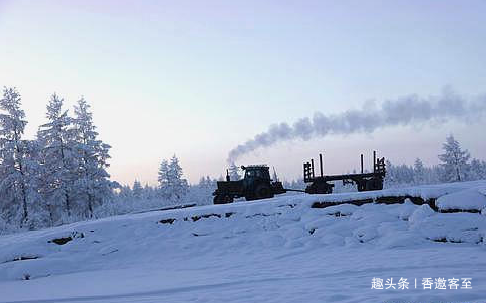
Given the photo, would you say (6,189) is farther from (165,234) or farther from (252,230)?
(252,230)

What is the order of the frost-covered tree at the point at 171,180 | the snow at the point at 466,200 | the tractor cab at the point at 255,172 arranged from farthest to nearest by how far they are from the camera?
the frost-covered tree at the point at 171,180 → the tractor cab at the point at 255,172 → the snow at the point at 466,200

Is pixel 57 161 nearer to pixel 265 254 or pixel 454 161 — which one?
pixel 265 254

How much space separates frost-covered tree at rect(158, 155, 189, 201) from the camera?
5150cm

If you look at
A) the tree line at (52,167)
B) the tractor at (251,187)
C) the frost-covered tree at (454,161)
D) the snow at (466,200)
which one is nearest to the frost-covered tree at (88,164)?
the tree line at (52,167)

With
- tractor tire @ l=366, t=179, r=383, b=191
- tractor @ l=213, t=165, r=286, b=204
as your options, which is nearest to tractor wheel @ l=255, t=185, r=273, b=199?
tractor @ l=213, t=165, r=286, b=204

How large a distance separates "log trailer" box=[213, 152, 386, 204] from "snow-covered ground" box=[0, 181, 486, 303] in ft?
25.2

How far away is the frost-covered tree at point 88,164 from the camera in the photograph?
30.7 meters

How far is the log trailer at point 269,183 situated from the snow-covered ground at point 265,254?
25.2ft

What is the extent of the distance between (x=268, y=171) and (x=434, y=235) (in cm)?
1274

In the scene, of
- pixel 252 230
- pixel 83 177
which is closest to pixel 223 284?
pixel 252 230

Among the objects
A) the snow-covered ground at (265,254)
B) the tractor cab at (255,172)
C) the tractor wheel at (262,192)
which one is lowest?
the snow-covered ground at (265,254)

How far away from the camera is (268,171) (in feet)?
72.3

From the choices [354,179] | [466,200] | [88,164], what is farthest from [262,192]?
[88,164]

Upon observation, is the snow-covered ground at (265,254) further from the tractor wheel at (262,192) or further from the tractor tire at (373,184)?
the tractor tire at (373,184)
